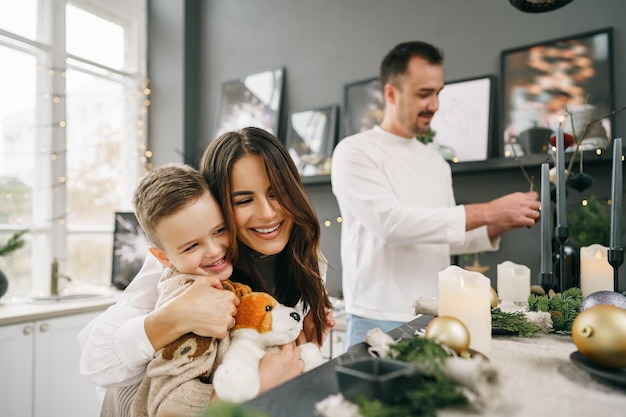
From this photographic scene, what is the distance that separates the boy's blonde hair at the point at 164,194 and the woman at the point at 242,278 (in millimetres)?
69

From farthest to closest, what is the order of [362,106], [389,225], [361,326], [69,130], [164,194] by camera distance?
1. [69,130]
2. [362,106]
3. [361,326]
4. [389,225]
5. [164,194]

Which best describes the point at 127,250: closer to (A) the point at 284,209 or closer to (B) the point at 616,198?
(A) the point at 284,209

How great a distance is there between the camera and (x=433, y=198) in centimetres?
187

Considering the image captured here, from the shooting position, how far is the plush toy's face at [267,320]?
0.84 m

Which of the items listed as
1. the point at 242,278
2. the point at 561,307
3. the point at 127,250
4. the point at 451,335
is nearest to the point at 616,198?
the point at 561,307

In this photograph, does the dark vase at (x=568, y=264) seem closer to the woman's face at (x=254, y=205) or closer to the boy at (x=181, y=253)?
the woman's face at (x=254, y=205)

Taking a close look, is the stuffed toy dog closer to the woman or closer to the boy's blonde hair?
the woman

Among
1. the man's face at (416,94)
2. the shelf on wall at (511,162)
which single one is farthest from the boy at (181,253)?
the shelf on wall at (511,162)

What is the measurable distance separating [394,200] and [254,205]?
760mm

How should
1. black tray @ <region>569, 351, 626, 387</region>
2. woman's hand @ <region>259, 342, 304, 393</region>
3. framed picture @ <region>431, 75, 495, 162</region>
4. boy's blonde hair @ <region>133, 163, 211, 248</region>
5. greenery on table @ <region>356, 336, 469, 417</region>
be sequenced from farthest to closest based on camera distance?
1. framed picture @ <region>431, 75, 495, 162</region>
2. boy's blonde hair @ <region>133, 163, 211, 248</region>
3. woman's hand @ <region>259, 342, 304, 393</region>
4. black tray @ <region>569, 351, 626, 387</region>
5. greenery on table @ <region>356, 336, 469, 417</region>

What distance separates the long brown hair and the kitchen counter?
1.65 metres

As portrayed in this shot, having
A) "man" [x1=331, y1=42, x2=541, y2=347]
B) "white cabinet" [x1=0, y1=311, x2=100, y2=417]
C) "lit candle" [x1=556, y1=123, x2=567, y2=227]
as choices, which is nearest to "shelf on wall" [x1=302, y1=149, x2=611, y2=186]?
"man" [x1=331, y1=42, x2=541, y2=347]

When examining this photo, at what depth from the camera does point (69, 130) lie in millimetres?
3158

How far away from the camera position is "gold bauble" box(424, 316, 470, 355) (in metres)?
0.57
